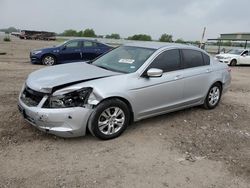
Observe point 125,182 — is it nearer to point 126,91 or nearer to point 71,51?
point 126,91

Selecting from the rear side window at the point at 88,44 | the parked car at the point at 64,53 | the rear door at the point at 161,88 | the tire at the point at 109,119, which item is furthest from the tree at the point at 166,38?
the tire at the point at 109,119

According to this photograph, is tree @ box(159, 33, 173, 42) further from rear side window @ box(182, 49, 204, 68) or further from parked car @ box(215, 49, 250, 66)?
rear side window @ box(182, 49, 204, 68)

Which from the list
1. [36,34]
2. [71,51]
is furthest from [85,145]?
[36,34]

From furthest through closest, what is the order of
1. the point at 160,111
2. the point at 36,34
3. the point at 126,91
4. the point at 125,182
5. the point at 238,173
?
1. the point at 36,34
2. the point at 160,111
3. the point at 126,91
4. the point at 238,173
5. the point at 125,182

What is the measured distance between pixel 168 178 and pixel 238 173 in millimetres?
1017

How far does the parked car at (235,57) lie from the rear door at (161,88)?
16.9m

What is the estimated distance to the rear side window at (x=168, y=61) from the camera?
5265 millimetres

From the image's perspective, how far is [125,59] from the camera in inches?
214

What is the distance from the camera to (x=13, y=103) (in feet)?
20.3

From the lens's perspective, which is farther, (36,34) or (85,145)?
(36,34)

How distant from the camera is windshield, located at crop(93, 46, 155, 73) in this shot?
5.14 metres

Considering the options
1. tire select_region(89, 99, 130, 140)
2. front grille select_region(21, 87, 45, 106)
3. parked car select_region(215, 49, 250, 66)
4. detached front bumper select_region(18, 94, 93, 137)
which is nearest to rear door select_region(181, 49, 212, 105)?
tire select_region(89, 99, 130, 140)

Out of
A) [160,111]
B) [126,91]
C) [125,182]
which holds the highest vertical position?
[126,91]

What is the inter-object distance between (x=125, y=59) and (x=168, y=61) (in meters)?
0.82
